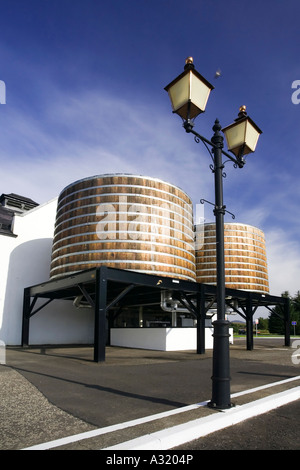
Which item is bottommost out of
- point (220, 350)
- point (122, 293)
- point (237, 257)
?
point (220, 350)

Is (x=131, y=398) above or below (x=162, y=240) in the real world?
below

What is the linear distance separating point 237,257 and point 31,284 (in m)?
14.6

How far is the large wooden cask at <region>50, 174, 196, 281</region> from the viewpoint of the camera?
1470 cm

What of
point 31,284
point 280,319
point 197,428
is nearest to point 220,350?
point 197,428

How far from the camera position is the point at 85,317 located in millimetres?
24844

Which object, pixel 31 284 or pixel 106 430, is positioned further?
pixel 31 284

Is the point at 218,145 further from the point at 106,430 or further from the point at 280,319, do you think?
the point at 280,319

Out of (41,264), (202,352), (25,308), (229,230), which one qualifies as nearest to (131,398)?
(202,352)

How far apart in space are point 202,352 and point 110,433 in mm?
13260

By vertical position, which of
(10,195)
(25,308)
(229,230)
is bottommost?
(25,308)

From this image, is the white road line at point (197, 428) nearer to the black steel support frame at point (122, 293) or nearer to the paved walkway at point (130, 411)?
the paved walkway at point (130, 411)

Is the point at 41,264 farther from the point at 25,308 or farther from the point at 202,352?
the point at 202,352

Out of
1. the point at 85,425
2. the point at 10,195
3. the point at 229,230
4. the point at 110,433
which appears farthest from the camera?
the point at 10,195

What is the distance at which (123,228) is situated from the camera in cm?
1482
